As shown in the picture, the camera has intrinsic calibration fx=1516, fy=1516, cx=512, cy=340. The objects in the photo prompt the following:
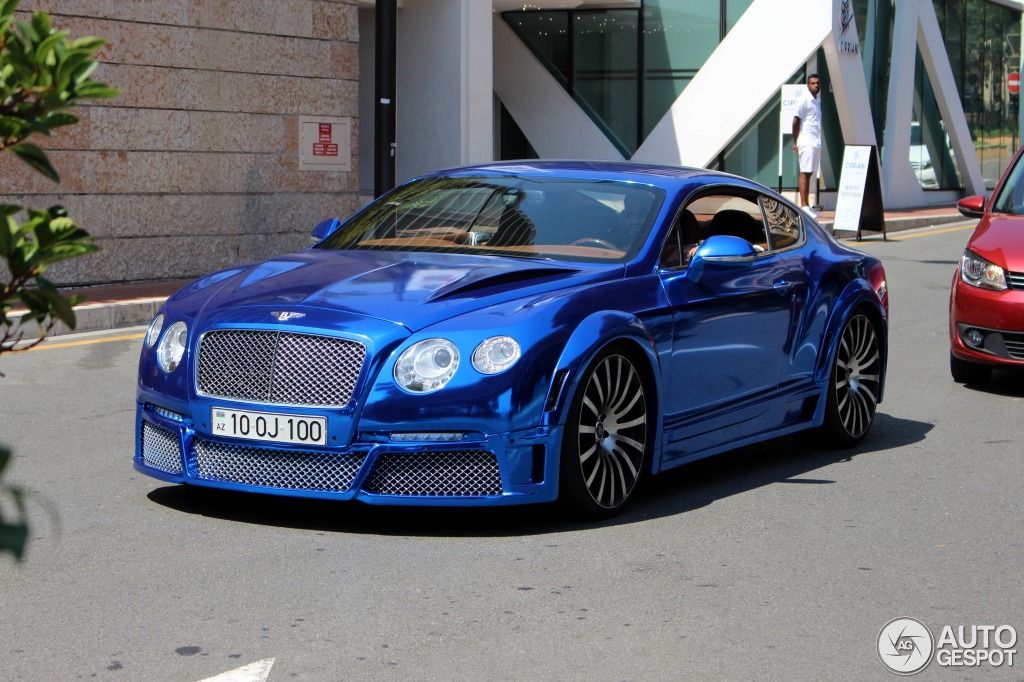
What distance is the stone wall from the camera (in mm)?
14367

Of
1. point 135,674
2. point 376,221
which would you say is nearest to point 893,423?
point 376,221

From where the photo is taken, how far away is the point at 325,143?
17.1 m

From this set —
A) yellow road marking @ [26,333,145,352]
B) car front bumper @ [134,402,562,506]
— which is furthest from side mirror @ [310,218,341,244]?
yellow road marking @ [26,333,145,352]

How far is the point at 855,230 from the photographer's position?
72.0 ft

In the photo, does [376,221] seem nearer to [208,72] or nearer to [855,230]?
[208,72]

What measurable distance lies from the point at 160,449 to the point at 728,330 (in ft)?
8.35

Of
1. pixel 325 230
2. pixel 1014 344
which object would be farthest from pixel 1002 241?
pixel 325 230

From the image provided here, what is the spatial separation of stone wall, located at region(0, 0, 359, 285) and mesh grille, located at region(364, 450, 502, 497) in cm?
880

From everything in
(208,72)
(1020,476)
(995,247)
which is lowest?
(1020,476)

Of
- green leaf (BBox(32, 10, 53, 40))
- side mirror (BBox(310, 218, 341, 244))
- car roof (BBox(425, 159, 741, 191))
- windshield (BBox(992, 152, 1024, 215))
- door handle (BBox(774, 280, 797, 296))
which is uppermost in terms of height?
green leaf (BBox(32, 10, 53, 40))

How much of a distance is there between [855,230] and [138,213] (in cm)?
1114

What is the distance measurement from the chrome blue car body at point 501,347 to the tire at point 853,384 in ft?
0.47

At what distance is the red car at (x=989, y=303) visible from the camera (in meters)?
9.48

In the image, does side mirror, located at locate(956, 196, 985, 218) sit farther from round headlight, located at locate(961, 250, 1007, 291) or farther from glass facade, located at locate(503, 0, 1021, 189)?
glass facade, located at locate(503, 0, 1021, 189)
